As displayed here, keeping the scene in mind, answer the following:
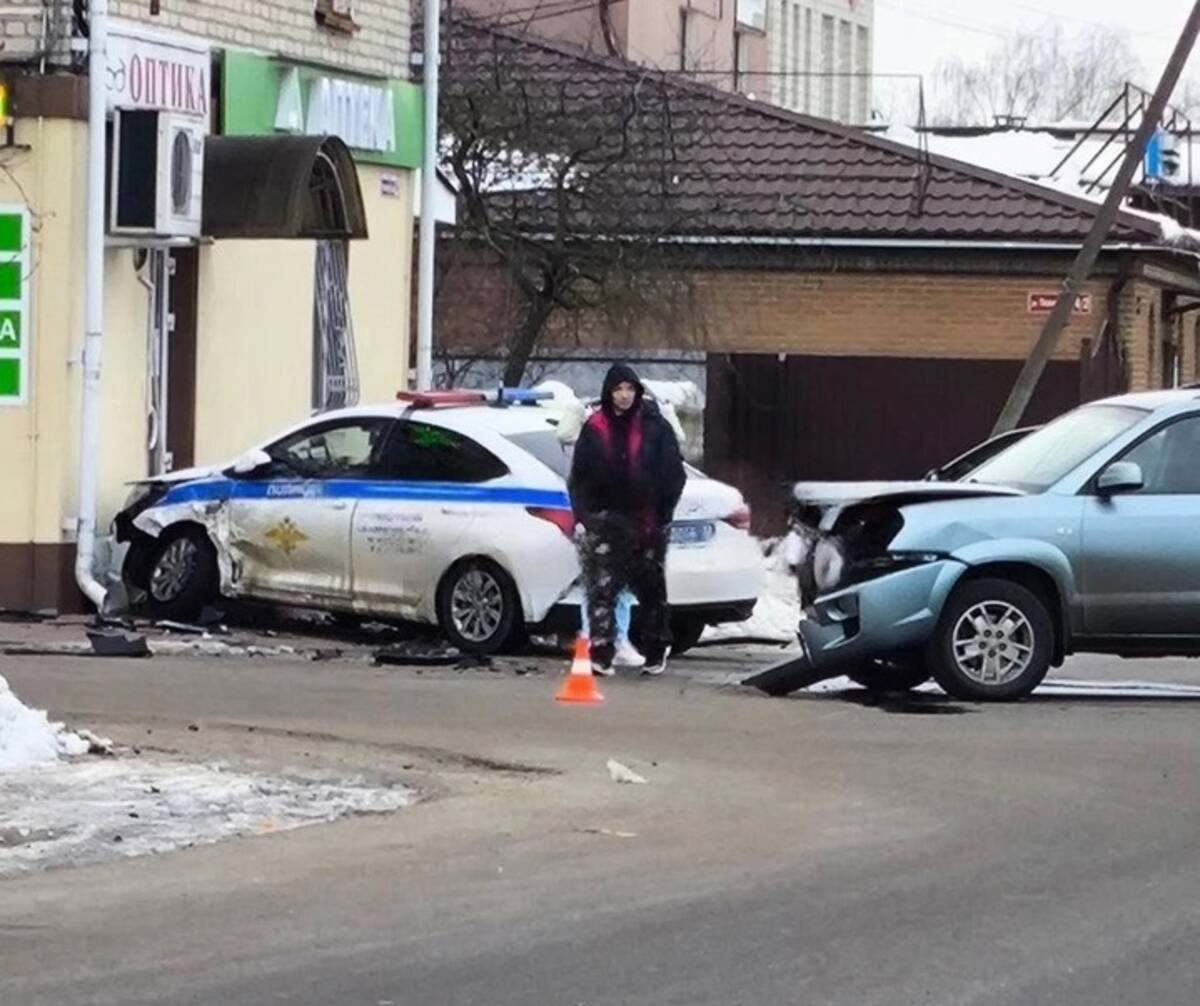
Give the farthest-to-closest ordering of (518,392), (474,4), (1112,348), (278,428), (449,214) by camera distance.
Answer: (474,4) → (1112,348) → (449,214) → (278,428) → (518,392)

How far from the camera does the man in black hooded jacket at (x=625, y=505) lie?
619 inches

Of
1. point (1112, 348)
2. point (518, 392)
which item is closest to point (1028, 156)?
point (1112, 348)

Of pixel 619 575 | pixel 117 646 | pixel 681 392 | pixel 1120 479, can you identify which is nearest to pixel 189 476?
pixel 117 646

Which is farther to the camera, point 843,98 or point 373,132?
point 843,98

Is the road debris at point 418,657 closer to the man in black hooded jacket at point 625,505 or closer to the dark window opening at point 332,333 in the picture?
the man in black hooded jacket at point 625,505

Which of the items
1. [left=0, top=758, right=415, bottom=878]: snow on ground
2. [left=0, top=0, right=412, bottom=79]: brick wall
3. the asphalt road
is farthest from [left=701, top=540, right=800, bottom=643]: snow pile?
[left=0, top=758, right=415, bottom=878]: snow on ground

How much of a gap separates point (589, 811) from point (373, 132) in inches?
512

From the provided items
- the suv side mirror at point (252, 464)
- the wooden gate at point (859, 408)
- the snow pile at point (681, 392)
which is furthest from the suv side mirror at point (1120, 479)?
the wooden gate at point (859, 408)

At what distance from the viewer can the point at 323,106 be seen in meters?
21.7

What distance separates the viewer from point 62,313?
18.3m

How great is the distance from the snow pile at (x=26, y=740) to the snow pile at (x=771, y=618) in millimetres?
6815

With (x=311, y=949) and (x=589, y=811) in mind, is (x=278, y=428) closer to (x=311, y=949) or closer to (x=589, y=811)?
(x=589, y=811)

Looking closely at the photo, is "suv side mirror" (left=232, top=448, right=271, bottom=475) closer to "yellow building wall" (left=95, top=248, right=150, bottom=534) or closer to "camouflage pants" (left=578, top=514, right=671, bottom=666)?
"yellow building wall" (left=95, top=248, right=150, bottom=534)

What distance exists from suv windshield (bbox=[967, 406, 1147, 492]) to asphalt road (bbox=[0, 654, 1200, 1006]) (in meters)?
1.46
